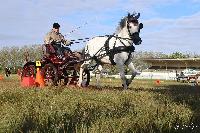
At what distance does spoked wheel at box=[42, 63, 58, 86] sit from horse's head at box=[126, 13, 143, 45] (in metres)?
3.28

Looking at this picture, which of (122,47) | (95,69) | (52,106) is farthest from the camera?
(95,69)

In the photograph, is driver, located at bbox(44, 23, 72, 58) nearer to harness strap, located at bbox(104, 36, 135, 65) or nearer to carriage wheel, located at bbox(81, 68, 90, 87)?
carriage wheel, located at bbox(81, 68, 90, 87)

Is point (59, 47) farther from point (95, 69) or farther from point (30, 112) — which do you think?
point (30, 112)

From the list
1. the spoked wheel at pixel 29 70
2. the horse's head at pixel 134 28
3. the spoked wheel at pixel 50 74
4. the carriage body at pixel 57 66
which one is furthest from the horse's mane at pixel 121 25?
the spoked wheel at pixel 29 70

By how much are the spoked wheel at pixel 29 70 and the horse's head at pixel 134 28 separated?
451 centimetres

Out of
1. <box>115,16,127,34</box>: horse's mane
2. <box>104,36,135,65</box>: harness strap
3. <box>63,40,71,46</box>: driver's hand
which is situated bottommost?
<box>104,36,135,65</box>: harness strap

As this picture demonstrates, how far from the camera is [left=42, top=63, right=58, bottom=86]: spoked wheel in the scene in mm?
15875

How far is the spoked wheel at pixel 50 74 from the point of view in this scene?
15875 millimetres

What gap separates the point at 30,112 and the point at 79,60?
372 inches

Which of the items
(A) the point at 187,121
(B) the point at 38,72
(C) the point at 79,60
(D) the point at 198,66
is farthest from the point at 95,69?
(D) the point at 198,66

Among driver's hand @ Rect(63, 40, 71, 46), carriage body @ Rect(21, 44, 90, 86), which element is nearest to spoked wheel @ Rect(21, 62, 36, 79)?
carriage body @ Rect(21, 44, 90, 86)

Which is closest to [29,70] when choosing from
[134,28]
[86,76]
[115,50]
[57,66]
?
[57,66]

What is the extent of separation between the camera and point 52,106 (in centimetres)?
733

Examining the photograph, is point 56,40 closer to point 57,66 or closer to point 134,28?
point 57,66
